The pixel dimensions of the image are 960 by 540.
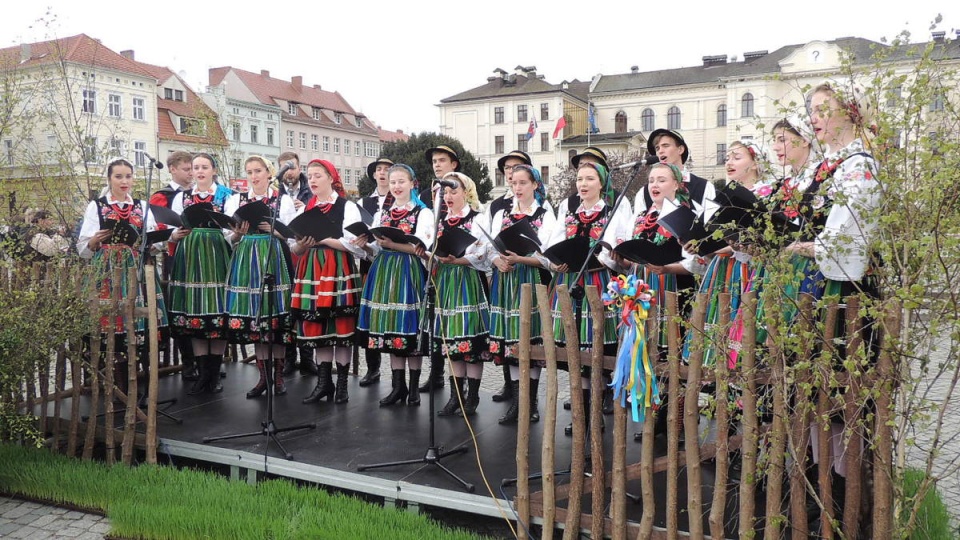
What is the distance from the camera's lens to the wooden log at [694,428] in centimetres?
309

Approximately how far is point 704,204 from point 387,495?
260 cm

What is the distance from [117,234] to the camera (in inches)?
227

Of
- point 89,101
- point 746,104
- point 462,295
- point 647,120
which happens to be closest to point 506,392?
point 462,295

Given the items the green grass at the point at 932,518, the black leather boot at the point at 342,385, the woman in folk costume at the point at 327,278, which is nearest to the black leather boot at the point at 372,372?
the black leather boot at the point at 342,385

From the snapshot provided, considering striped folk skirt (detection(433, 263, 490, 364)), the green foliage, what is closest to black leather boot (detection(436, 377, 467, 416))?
striped folk skirt (detection(433, 263, 490, 364))

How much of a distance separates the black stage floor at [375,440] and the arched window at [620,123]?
4906 centimetres

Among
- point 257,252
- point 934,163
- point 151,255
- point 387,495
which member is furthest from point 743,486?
point 151,255

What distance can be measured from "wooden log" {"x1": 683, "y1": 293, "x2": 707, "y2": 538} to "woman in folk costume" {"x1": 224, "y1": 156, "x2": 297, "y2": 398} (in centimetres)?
361

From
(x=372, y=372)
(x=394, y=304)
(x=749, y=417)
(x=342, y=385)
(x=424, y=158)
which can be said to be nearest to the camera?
(x=749, y=417)

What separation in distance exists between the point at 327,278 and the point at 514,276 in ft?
4.79

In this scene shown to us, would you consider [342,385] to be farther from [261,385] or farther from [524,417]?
[524,417]

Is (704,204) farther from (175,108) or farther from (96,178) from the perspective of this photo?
(175,108)

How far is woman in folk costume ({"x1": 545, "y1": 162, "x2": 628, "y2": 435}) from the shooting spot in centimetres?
475

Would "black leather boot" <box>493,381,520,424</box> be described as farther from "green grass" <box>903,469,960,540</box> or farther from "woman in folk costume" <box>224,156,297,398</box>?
"green grass" <box>903,469,960,540</box>
